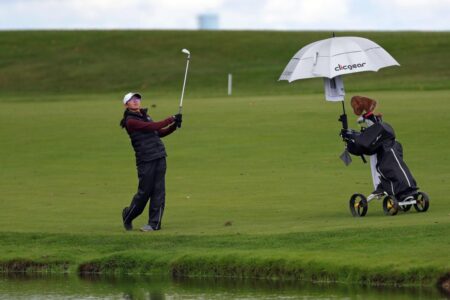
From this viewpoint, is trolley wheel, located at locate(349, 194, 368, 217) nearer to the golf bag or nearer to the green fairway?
the green fairway

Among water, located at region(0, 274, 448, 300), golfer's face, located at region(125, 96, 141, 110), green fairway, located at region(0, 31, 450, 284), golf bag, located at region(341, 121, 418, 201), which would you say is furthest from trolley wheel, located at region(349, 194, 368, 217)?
water, located at region(0, 274, 448, 300)

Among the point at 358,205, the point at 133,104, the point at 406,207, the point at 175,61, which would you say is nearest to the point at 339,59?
the point at 358,205

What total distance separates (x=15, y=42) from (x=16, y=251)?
185 ft

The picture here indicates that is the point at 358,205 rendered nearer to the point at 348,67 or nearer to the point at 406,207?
the point at 406,207

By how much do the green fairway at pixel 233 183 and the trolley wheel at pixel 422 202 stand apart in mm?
134

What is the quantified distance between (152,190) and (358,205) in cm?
311

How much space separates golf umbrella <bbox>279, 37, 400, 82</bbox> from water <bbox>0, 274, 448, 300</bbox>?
15.1 ft

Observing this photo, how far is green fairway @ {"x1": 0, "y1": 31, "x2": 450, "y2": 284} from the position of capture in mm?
16031

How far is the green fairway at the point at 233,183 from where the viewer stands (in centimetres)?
1603

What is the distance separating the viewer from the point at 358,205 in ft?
63.1

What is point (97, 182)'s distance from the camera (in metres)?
26.4

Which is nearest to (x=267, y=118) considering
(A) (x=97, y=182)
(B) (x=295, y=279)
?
(A) (x=97, y=182)

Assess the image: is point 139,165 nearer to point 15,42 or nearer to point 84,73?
point 84,73

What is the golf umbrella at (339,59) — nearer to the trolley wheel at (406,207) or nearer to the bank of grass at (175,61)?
the trolley wheel at (406,207)
